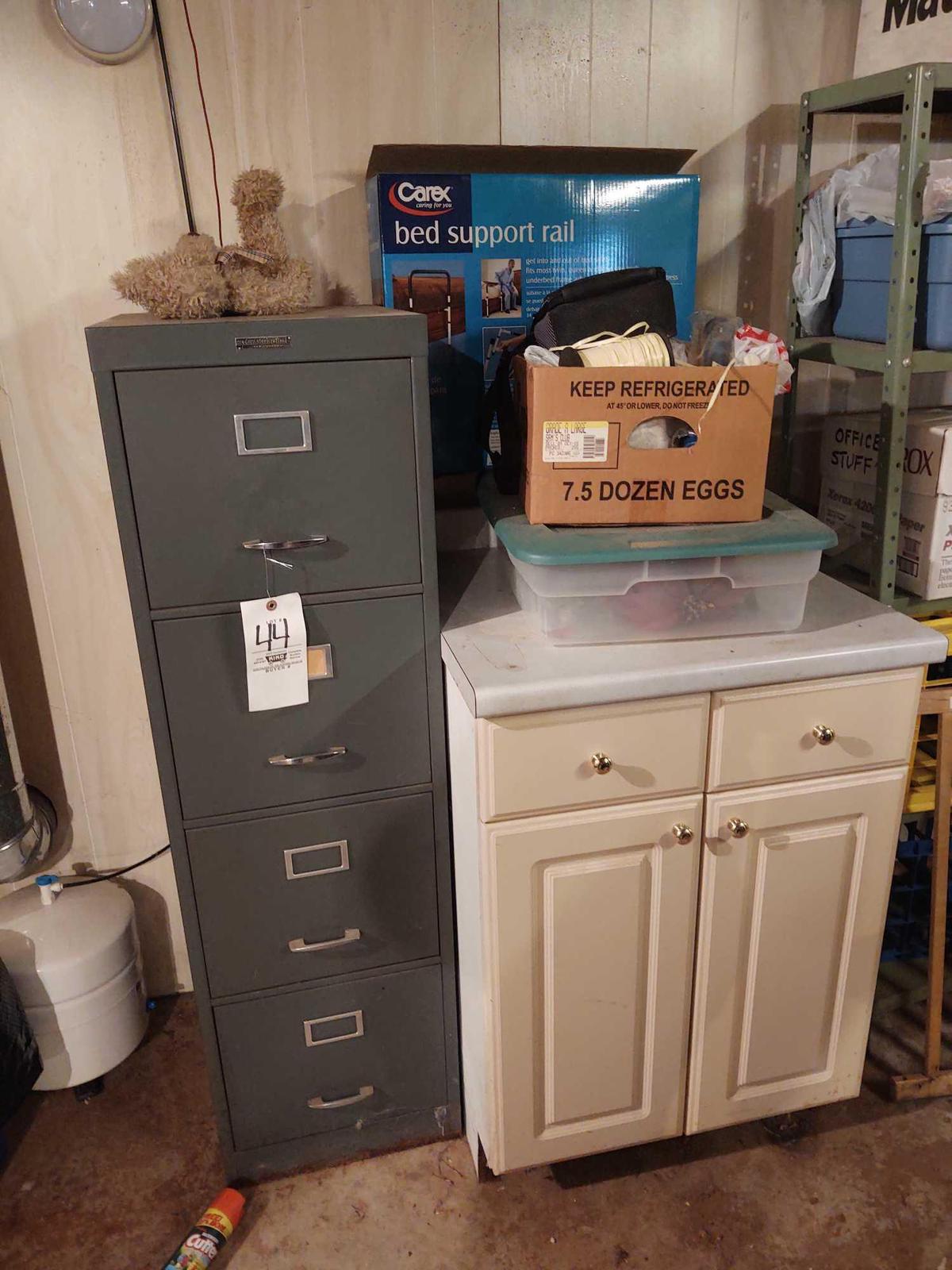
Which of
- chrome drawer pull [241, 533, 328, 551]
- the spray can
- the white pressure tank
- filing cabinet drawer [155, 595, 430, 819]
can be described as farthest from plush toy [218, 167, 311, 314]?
the spray can

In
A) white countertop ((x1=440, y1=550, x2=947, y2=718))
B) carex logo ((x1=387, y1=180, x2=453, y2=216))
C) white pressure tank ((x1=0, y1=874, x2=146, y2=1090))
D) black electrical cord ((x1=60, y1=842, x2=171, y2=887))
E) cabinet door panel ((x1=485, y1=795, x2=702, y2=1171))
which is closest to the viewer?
white countertop ((x1=440, y1=550, x2=947, y2=718))

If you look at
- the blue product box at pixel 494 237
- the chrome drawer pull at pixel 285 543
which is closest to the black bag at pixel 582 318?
the blue product box at pixel 494 237

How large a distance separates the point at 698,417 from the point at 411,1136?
1.33 meters

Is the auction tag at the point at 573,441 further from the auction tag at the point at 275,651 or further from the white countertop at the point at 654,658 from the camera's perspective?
the auction tag at the point at 275,651

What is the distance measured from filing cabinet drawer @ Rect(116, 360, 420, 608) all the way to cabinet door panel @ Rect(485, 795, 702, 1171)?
0.46 meters

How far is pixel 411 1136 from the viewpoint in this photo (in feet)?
5.57

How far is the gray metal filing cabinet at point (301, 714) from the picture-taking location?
49.3 inches

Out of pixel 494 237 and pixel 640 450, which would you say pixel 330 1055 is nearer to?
pixel 640 450

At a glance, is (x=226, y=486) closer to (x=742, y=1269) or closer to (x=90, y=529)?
(x=90, y=529)

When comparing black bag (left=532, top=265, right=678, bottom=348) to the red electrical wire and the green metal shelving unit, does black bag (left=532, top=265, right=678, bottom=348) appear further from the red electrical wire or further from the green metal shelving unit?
the red electrical wire

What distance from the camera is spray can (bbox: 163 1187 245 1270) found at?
1.46 m

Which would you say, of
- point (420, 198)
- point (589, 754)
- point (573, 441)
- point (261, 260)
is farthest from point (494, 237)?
point (589, 754)

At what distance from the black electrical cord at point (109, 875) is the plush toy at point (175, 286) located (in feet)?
3.50

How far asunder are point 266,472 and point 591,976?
2.87 feet
